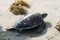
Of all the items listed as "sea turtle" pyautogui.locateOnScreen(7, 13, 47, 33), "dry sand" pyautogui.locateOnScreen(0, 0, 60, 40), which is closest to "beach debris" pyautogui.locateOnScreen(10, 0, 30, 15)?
"dry sand" pyautogui.locateOnScreen(0, 0, 60, 40)

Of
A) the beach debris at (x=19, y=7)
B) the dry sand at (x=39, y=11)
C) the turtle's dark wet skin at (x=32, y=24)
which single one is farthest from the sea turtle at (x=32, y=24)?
the beach debris at (x=19, y=7)

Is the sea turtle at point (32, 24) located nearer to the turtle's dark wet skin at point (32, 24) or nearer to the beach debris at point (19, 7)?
the turtle's dark wet skin at point (32, 24)

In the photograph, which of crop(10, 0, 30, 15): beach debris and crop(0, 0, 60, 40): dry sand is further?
crop(10, 0, 30, 15): beach debris

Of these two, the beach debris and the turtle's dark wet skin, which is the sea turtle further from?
the beach debris

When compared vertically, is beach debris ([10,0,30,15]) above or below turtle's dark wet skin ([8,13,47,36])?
above

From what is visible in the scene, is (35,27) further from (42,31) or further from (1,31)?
(1,31)

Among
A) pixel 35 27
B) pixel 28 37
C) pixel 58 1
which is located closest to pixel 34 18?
pixel 35 27
